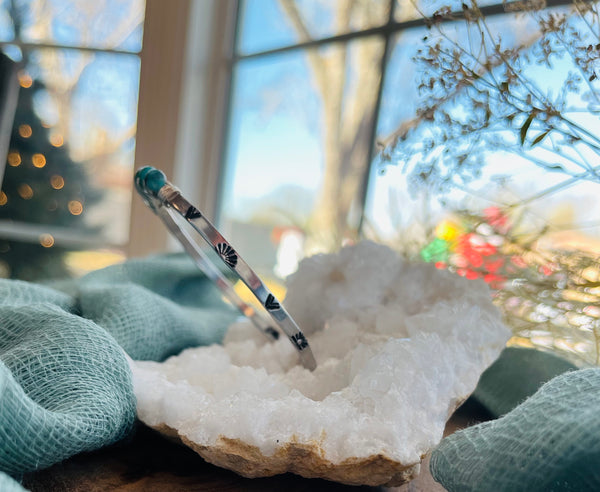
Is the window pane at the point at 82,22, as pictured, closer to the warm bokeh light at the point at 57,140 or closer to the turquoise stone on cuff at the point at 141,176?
the warm bokeh light at the point at 57,140

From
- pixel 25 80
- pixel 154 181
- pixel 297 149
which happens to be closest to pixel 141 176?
pixel 154 181

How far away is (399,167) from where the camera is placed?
3.25 ft

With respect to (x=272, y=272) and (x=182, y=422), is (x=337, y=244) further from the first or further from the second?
(x=182, y=422)

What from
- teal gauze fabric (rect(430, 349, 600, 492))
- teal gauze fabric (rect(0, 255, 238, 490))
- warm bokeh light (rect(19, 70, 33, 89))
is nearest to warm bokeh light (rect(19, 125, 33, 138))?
warm bokeh light (rect(19, 70, 33, 89))

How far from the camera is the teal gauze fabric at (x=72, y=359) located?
1.06 ft

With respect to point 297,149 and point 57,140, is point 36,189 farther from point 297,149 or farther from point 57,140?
point 297,149

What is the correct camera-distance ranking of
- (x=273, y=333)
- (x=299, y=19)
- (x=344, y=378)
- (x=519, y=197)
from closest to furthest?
(x=344, y=378), (x=273, y=333), (x=519, y=197), (x=299, y=19)

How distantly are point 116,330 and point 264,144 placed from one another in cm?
98

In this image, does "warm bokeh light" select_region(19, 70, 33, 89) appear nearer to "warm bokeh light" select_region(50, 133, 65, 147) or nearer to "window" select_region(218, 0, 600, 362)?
"warm bokeh light" select_region(50, 133, 65, 147)

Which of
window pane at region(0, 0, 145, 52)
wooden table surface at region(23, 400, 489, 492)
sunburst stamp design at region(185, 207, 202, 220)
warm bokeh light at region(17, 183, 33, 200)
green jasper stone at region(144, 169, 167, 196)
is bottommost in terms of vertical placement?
warm bokeh light at region(17, 183, 33, 200)

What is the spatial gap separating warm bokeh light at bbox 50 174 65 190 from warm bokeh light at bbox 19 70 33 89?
0.28 meters

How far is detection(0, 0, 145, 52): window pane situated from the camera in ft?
4.97

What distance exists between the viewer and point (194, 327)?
617mm

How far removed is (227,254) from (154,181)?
0.35 ft
